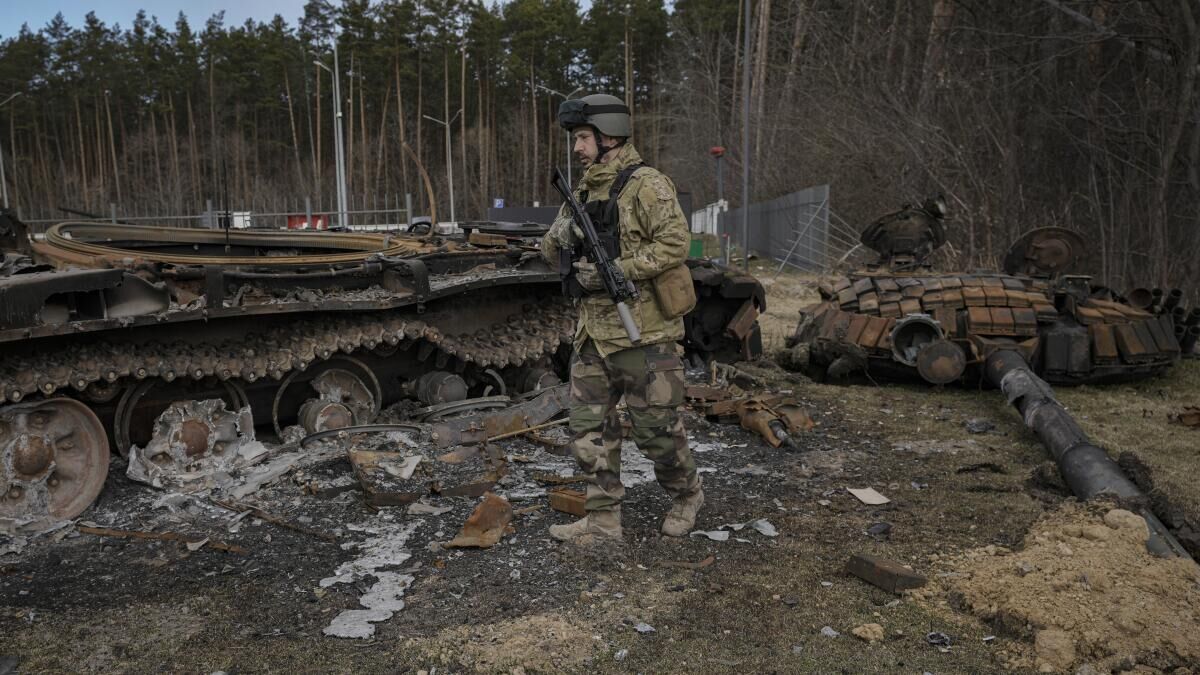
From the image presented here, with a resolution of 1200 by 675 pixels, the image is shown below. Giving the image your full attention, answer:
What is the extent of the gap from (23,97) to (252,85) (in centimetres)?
950

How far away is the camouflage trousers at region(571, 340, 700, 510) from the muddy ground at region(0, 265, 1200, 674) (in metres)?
0.32

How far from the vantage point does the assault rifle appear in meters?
4.15

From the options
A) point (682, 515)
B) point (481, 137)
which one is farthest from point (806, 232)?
point (481, 137)

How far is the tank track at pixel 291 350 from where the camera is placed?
483 centimetres

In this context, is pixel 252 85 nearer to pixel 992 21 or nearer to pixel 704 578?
pixel 992 21

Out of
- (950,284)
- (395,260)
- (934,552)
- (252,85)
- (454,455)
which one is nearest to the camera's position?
(934,552)

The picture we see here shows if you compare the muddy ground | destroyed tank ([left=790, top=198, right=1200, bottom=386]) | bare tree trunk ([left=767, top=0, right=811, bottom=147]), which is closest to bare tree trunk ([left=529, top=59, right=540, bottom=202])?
bare tree trunk ([left=767, top=0, right=811, bottom=147])

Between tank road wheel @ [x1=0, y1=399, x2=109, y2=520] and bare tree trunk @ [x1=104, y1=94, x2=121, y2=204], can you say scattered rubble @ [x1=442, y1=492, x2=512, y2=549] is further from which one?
bare tree trunk @ [x1=104, y1=94, x2=121, y2=204]

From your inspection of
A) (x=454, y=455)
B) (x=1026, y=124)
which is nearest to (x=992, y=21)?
(x=1026, y=124)

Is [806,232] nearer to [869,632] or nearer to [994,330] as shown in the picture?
[994,330]

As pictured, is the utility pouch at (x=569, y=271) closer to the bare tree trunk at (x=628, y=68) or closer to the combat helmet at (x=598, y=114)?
the combat helmet at (x=598, y=114)

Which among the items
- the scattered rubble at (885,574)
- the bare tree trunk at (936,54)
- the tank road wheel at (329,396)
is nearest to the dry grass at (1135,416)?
the scattered rubble at (885,574)

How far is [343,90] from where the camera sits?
38.9 meters

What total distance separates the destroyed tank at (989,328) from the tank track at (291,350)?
2.65 meters
